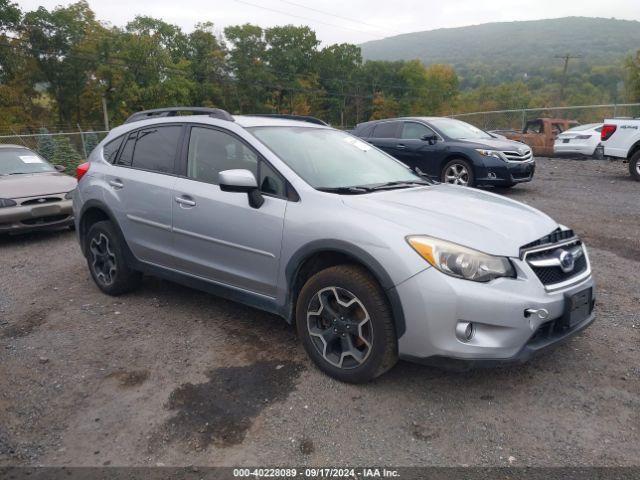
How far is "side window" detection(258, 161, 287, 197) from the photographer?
12.0 feet

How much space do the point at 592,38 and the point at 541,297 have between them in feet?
738

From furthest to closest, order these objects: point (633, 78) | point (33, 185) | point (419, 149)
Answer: point (633, 78) < point (419, 149) < point (33, 185)

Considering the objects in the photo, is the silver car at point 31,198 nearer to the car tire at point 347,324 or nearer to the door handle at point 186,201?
the door handle at point 186,201

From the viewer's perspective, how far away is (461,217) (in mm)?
3307

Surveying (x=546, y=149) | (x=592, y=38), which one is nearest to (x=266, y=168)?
(x=546, y=149)

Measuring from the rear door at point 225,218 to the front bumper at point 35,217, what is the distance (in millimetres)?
4395

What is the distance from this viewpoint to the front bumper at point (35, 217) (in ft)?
24.3

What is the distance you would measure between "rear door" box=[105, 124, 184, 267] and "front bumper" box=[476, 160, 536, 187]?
685cm

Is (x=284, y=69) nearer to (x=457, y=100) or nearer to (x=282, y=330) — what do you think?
(x=457, y=100)

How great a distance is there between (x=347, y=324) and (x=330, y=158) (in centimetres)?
145

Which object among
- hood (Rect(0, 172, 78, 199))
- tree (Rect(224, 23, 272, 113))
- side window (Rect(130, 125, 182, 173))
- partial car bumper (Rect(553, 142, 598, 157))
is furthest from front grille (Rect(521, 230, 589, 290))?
tree (Rect(224, 23, 272, 113))

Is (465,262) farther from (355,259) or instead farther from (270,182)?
(270,182)

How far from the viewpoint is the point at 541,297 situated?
296 centimetres

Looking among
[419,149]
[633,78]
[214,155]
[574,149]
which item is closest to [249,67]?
[633,78]
